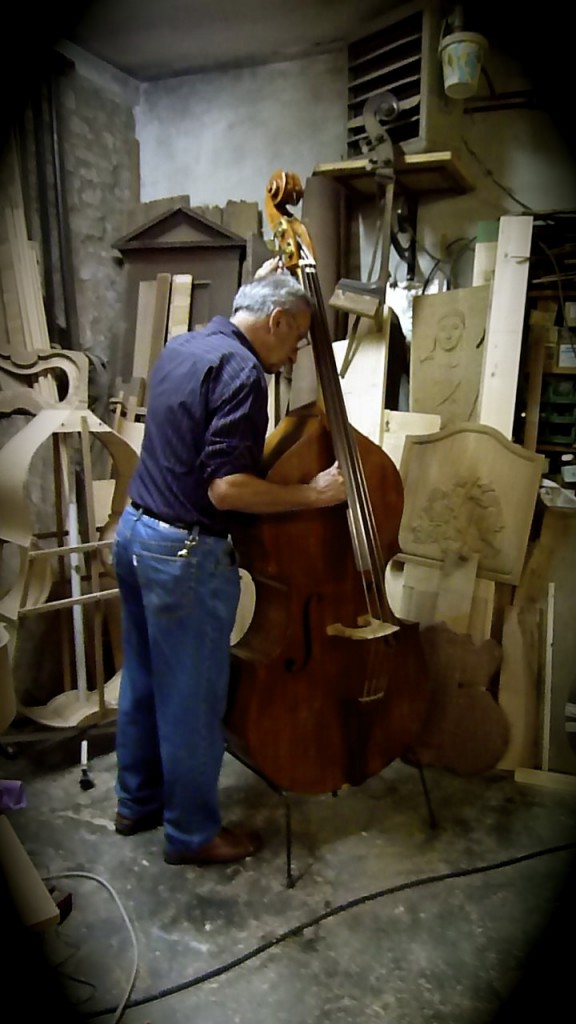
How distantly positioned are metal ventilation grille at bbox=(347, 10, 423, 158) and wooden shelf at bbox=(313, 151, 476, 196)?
8cm

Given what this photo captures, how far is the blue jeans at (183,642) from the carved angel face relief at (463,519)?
750 mm

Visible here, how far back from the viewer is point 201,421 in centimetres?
154

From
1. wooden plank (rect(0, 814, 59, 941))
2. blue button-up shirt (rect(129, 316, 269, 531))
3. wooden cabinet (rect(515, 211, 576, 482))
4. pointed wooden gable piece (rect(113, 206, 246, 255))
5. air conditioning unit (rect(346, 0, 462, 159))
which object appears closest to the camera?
wooden plank (rect(0, 814, 59, 941))

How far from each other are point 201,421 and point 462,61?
1219 mm

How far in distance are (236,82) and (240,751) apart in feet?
6.07

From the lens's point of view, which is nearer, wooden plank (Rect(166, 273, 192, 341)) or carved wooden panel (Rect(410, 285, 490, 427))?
carved wooden panel (Rect(410, 285, 490, 427))

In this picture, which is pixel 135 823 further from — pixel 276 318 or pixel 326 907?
pixel 276 318

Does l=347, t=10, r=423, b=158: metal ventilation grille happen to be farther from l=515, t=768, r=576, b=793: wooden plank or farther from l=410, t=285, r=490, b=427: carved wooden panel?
l=515, t=768, r=576, b=793: wooden plank

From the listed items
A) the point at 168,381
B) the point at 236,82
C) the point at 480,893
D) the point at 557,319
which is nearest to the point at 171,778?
the point at 480,893

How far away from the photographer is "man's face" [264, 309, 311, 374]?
162 cm

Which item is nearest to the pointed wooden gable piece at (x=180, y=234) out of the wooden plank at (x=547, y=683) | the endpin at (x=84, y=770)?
the wooden plank at (x=547, y=683)

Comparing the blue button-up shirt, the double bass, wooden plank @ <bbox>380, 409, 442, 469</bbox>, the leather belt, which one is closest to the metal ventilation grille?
the double bass

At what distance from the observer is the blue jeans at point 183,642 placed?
5.25ft

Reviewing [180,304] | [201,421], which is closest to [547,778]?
[201,421]
